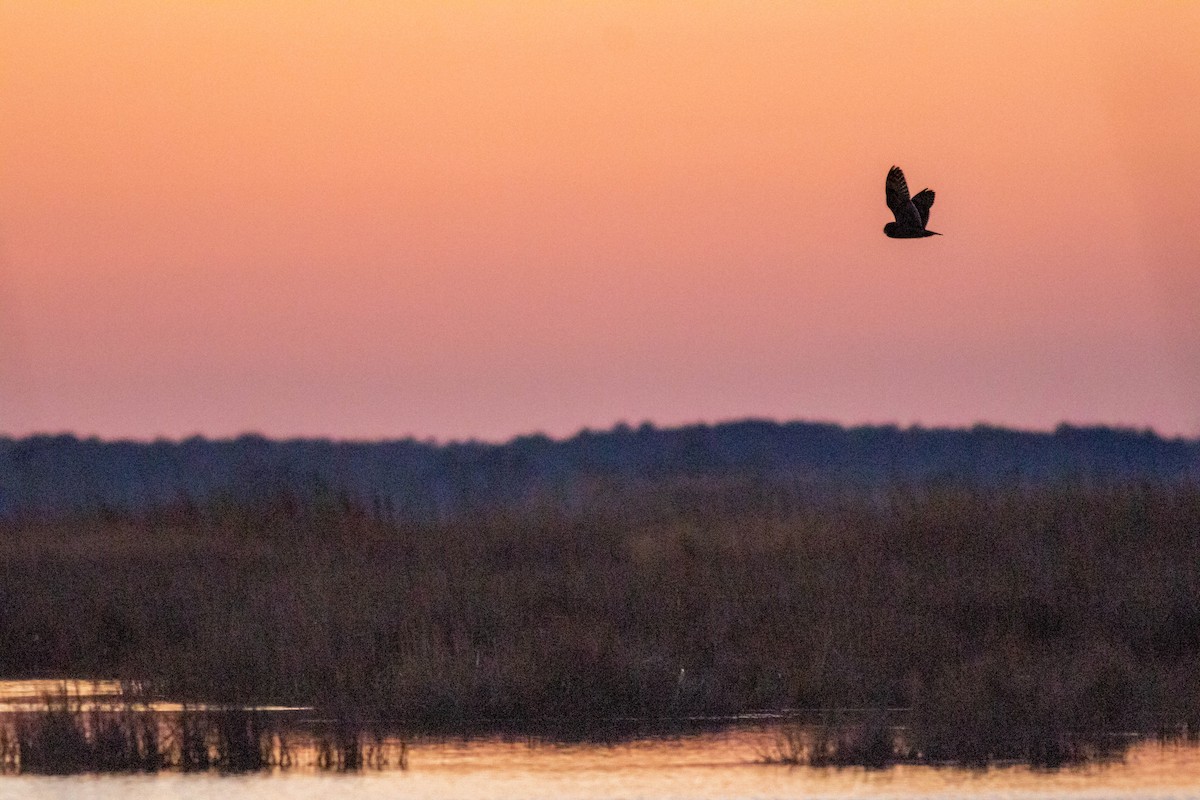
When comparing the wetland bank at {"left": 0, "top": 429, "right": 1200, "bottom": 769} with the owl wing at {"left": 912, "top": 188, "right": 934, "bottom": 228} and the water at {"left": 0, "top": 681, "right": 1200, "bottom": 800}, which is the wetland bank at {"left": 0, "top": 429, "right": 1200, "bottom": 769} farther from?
the owl wing at {"left": 912, "top": 188, "right": 934, "bottom": 228}

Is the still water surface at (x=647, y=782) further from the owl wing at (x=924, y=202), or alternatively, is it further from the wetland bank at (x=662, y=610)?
the owl wing at (x=924, y=202)

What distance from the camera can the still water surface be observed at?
11070 mm

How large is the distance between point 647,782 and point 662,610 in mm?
4365

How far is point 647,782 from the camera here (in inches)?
452

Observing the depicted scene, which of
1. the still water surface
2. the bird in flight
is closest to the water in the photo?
the still water surface

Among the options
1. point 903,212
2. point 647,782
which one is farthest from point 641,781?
point 903,212

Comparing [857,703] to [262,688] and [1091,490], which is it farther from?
[1091,490]

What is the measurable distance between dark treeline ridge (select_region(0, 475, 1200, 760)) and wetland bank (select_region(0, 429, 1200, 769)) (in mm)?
30

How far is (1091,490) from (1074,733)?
7.76 m

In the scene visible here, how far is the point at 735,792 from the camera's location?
11156 mm

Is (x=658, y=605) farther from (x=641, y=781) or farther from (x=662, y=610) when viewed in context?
(x=641, y=781)

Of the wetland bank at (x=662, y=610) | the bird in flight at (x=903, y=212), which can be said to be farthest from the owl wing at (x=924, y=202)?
the wetland bank at (x=662, y=610)

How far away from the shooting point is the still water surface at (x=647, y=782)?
11.1 metres

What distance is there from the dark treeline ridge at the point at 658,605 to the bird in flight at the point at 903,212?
9.45ft
